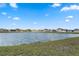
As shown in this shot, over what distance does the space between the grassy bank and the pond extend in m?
0.05

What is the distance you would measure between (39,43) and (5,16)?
1.83ft

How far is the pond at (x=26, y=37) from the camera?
122 inches

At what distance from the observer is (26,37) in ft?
10.2

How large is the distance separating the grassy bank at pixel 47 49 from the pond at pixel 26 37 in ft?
0.17

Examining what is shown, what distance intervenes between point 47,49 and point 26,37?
1.03ft

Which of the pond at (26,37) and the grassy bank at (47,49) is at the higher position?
the pond at (26,37)

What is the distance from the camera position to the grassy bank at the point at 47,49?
9.97 feet

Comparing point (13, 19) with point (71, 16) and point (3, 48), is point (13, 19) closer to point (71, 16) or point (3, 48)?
point (3, 48)

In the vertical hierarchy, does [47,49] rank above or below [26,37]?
below

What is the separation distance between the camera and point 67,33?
10.2 ft

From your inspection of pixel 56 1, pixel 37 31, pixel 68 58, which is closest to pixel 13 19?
pixel 37 31

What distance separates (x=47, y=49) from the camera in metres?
3.07

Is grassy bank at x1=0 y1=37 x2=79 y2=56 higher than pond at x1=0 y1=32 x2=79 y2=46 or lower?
lower

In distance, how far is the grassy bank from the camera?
3040mm
